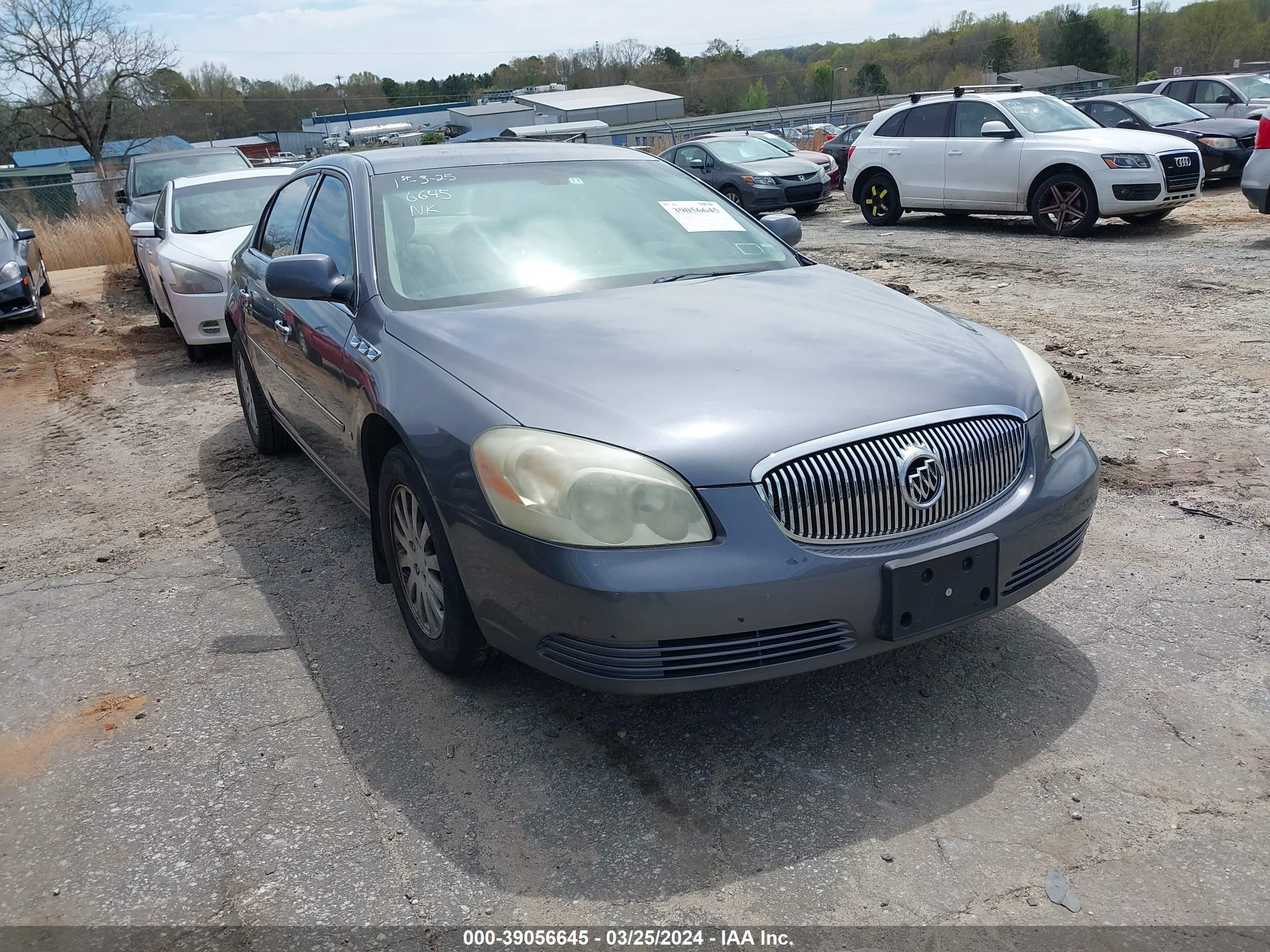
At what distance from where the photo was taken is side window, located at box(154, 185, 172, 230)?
980cm

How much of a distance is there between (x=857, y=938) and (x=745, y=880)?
29 cm

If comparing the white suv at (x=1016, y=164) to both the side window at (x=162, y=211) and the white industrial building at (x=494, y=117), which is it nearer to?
the side window at (x=162, y=211)

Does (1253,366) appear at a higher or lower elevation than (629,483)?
lower

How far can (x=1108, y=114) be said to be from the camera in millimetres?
16312

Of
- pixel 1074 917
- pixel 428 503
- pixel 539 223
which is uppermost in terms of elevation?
pixel 539 223

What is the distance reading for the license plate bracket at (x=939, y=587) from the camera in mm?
2574

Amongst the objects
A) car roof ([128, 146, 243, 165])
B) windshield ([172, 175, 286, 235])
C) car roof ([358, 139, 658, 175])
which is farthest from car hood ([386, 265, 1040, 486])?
car roof ([128, 146, 243, 165])

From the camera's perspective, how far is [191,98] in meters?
79.1

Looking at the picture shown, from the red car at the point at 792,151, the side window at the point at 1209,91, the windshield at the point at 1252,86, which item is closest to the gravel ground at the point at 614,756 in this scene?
the red car at the point at 792,151

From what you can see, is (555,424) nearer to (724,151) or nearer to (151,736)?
(151,736)

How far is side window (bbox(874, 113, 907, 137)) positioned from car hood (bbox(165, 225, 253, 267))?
8900 millimetres

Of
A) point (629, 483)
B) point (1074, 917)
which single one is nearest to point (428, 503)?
point (629, 483)

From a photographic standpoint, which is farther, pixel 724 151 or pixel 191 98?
pixel 191 98

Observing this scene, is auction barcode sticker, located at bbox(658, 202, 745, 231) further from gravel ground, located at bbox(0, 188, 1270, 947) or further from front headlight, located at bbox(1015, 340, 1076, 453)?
gravel ground, located at bbox(0, 188, 1270, 947)
